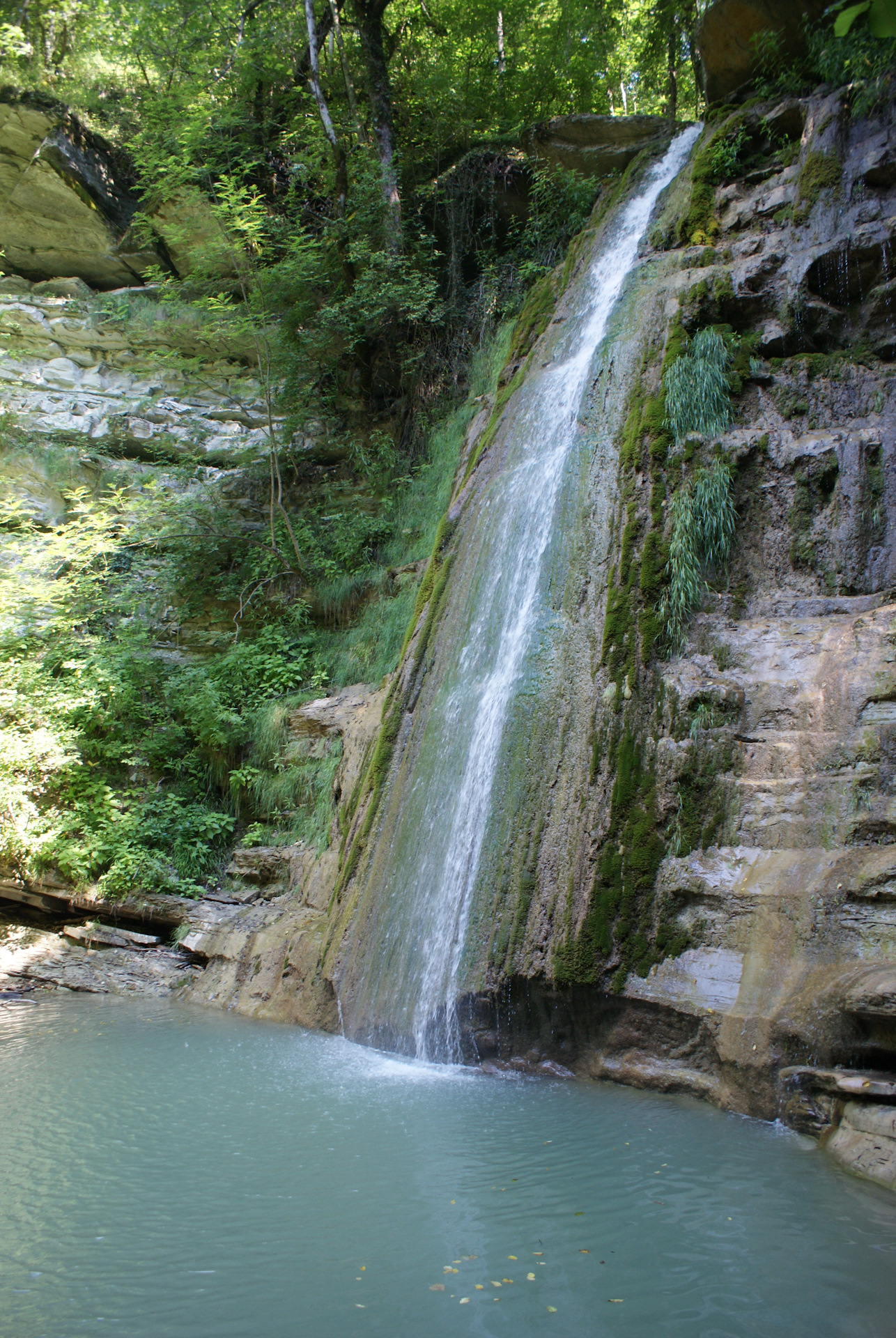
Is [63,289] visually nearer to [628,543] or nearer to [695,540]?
[628,543]

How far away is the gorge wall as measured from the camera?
152 inches

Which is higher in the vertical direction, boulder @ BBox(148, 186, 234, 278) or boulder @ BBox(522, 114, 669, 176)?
boulder @ BBox(522, 114, 669, 176)

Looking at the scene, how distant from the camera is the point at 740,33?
7758 millimetres

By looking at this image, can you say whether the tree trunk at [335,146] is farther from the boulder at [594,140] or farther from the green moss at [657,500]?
the green moss at [657,500]

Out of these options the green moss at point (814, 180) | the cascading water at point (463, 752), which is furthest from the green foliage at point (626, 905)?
the green moss at point (814, 180)

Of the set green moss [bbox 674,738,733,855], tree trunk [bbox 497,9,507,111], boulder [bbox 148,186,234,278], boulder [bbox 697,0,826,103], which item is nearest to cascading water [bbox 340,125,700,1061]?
green moss [bbox 674,738,733,855]

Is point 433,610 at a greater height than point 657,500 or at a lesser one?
lesser

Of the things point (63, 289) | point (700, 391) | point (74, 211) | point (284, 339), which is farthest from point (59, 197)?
point (700, 391)

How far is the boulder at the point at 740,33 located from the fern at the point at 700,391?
4018mm

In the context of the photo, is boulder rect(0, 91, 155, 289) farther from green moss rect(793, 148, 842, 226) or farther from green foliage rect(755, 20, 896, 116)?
green moss rect(793, 148, 842, 226)

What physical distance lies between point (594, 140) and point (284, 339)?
519 centimetres

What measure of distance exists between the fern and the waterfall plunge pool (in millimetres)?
4344

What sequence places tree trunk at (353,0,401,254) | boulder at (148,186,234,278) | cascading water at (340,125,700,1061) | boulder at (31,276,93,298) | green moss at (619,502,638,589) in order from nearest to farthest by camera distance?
cascading water at (340,125,700,1061) < green moss at (619,502,638,589) < boulder at (148,186,234,278) < tree trunk at (353,0,401,254) < boulder at (31,276,93,298)

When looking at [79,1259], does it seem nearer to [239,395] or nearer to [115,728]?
[115,728]
